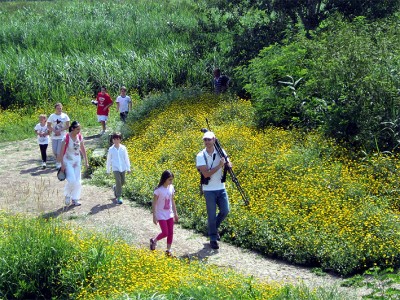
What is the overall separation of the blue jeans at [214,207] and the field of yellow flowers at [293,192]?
18.0 inches

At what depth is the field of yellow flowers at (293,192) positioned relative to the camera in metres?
10.8

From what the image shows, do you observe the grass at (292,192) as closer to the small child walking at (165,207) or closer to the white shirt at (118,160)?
the white shirt at (118,160)

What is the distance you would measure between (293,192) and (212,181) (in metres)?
1.98

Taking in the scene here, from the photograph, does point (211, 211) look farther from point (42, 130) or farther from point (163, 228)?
point (42, 130)

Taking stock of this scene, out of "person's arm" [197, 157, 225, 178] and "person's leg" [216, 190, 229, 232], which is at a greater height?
"person's arm" [197, 157, 225, 178]

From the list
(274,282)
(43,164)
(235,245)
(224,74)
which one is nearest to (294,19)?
(224,74)

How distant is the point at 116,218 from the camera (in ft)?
42.9

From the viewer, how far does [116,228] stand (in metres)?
11.9

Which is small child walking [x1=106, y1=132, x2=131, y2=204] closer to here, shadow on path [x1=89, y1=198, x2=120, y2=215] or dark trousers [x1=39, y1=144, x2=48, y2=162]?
shadow on path [x1=89, y1=198, x2=120, y2=215]

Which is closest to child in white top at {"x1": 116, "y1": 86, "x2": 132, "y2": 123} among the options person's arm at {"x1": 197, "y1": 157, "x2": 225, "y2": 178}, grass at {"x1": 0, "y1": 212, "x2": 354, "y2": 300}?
person's arm at {"x1": 197, "y1": 157, "x2": 225, "y2": 178}

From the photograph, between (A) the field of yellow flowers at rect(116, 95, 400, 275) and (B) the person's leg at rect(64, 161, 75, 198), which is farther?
(B) the person's leg at rect(64, 161, 75, 198)

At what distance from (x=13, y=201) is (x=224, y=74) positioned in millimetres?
10009

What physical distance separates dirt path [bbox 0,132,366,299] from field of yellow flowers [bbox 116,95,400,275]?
1.09ft

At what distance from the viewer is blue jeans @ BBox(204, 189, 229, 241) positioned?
11.4 meters
